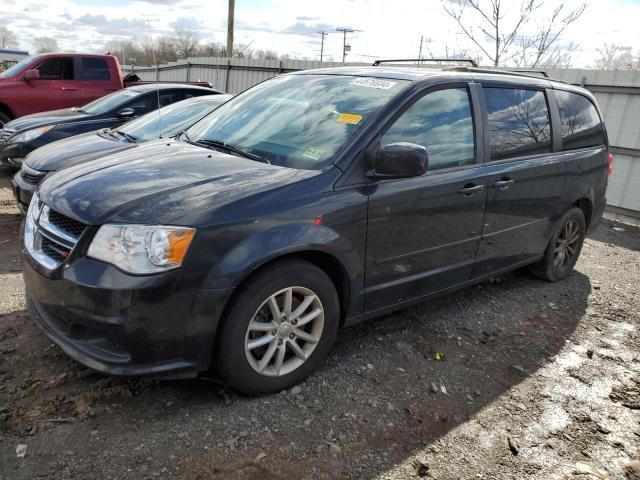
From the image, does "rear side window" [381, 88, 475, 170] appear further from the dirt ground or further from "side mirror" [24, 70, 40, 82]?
"side mirror" [24, 70, 40, 82]

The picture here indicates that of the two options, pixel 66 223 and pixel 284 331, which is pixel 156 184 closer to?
pixel 66 223

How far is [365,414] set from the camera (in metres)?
2.88

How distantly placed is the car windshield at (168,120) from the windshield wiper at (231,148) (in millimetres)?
1962

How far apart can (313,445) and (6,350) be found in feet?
6.46

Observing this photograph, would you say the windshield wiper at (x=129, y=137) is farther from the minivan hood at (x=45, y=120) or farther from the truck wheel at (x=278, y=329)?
the truck wheel at (x=278, y=329)

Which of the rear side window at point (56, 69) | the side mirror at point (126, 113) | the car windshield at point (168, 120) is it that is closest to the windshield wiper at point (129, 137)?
the car windshield at point (168, 120)

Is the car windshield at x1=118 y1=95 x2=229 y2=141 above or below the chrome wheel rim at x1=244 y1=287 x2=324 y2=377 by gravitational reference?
above

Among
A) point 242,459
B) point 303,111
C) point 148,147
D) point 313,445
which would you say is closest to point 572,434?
point 313,445

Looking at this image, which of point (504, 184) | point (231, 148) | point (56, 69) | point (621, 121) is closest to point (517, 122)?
point (504, 184)

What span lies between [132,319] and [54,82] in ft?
31.1

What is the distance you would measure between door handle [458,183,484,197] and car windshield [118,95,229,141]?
2.96 m

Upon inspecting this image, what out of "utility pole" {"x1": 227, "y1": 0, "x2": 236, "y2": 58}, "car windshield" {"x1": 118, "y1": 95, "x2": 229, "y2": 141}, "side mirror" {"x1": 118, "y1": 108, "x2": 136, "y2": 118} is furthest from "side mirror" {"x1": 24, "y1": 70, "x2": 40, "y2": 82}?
"utility pole" {"x1": 227, "y1": 0, "x2": 236, "y2": 58}

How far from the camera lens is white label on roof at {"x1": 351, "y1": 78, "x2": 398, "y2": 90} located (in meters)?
3.46

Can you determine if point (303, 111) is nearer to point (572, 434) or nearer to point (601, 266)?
point (572, 434)
